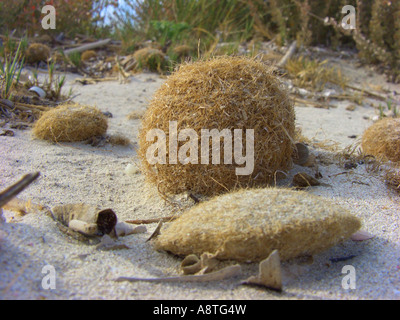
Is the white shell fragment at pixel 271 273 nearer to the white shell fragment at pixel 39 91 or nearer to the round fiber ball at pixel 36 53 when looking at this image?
the white shell fragment at pixel 39 91

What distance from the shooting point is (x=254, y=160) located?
2.66 metres

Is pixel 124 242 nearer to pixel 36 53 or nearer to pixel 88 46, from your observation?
pixel 36 53

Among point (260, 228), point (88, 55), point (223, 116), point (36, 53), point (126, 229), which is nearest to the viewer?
point (260, 228)

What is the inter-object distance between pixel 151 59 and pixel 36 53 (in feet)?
6.25

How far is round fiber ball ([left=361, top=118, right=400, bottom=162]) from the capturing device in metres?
3.41

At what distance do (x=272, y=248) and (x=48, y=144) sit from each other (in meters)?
2.76

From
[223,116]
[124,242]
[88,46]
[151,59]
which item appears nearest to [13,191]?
[124,242]

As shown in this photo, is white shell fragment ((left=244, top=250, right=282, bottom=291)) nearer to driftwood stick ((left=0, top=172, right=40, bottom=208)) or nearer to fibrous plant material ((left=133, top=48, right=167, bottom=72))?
driftwood stick ((left=0, top=172, right=40, bottom=208))

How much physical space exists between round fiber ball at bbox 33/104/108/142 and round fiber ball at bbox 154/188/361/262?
7.12 feet

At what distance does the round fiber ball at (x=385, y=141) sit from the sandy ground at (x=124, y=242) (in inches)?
14.5

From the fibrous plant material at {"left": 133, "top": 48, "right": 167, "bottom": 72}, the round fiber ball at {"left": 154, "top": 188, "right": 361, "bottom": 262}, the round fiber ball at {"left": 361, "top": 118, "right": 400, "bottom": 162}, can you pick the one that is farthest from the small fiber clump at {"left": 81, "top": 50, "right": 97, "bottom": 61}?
the round fiber ball at {"left": 154, "top": 188, "right": 361, "bottom": 262}

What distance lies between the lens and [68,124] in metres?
3.85

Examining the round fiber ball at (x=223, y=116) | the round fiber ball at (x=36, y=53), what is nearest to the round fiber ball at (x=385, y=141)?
the round fiber ball at (x=223, y=116)
